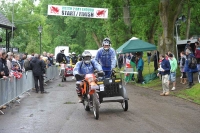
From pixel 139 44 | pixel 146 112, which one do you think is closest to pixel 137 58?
pixel 139 44

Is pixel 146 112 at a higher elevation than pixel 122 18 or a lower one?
lower

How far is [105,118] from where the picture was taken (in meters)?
12.6

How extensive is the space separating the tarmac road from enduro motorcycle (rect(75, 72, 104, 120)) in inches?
14.9

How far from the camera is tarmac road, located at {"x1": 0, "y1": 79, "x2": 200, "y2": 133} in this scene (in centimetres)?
1073

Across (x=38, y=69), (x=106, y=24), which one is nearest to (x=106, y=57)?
(x=38, y=69)

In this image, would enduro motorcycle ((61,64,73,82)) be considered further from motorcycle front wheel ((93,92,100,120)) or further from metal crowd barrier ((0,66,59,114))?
motorcycle front wheel ((93,92,100,120))

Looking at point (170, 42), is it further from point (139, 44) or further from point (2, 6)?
point (2, 6)

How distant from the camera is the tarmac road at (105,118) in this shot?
35.2 ft

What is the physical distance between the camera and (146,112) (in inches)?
544

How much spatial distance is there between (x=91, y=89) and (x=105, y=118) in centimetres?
99

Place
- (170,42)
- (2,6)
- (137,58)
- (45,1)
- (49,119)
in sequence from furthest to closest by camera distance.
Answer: (45,1) → (2,6) → (137,58) → (170,42) → (49,119)

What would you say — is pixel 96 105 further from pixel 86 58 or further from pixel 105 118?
pixel 86 58

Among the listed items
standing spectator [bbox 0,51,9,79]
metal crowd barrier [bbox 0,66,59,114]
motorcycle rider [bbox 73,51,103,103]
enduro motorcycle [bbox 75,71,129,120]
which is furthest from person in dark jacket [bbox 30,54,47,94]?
motorcycle rider [bbox 73,51,103,103]

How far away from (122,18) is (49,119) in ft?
→ 102
